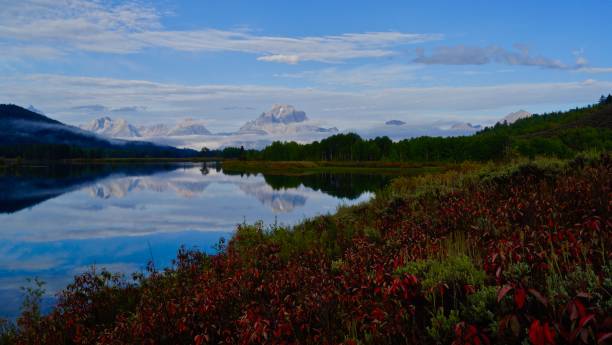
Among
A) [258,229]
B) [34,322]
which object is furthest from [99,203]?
[34,322]

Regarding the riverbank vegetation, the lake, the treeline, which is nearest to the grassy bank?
the treeline

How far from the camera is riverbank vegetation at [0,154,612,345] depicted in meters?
4.67

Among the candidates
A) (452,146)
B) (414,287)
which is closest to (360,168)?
(452,146)

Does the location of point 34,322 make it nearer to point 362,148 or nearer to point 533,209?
point 533,209

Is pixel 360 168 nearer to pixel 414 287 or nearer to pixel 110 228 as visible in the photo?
pixel 110 228

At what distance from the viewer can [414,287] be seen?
6082 mm

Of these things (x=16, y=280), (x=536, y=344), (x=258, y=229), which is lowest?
(x=16, y=280)

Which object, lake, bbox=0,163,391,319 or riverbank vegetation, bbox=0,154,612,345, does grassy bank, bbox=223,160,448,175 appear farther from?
riverbank vegetation, bbox=0,154,612,345

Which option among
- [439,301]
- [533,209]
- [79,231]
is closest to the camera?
[439,301]

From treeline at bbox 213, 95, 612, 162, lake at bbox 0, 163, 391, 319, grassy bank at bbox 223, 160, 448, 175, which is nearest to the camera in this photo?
lake at bbox 0, 163, 391, 319

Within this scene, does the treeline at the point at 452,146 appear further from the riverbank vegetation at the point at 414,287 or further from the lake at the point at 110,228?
the riverbank vegetation at the point at 414,287

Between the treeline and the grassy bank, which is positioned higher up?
the treeline

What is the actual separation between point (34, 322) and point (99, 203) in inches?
1500

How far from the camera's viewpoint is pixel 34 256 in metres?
21.9
